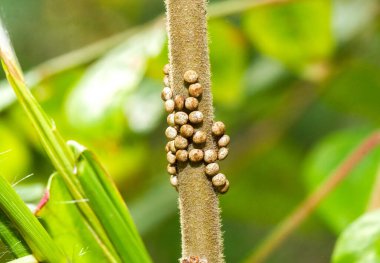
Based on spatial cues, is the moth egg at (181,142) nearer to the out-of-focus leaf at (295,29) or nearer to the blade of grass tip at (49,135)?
the blade of grass tip at (49,135)

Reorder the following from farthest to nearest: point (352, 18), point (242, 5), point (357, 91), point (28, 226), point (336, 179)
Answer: point (352, 18)
point (357, 91)
point (242, 5)
point (336, 179)
point (28, 226)

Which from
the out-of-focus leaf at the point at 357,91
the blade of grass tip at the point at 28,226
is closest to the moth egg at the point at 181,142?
the blade of grass tip at the point at 28,226

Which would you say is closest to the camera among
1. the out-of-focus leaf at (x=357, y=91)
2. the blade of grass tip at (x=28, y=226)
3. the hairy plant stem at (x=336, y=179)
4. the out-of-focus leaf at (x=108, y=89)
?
the blade of grass tip at (x=28, y=226)

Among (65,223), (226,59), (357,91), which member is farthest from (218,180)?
(357,91)

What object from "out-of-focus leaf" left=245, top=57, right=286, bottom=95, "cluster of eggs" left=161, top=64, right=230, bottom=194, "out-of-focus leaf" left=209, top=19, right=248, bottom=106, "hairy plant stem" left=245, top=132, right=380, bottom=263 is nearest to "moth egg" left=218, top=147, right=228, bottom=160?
"cluster of eggs" left=161, top=64, right=230, bottom=194

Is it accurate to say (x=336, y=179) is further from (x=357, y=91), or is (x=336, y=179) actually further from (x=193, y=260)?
(x=357, y=91)

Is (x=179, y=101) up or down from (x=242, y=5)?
down

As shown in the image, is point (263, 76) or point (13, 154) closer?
point (13, 154)
